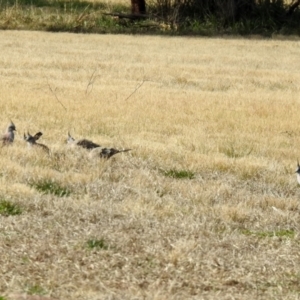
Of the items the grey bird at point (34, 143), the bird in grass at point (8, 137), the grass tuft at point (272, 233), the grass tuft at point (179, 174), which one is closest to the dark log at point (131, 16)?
the bird in grass at point (8, 137)

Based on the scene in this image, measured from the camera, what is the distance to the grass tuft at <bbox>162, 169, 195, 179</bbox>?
9.04 meters

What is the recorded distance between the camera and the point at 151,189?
8.25m

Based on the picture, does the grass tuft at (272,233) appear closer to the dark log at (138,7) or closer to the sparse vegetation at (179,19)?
the sparse vegetation at (179,19)

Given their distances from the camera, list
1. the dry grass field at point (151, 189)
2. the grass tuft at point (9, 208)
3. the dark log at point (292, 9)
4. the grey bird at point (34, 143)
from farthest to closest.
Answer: the dark log at point (292, 9) → the grey bird at point (34, 143) → the grass tuft at point (9, 208) → the dry grass field at point (151, 189)

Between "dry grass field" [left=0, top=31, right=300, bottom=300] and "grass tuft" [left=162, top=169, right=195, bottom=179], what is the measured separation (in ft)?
0.07

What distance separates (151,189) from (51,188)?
0.89 m

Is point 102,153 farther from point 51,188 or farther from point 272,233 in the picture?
point 272,233

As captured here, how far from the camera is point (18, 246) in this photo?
623 centimetres

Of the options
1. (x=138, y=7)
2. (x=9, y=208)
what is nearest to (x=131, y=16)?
(x=138, y=7)

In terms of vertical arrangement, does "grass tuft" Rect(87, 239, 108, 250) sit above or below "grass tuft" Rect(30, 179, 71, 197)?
above

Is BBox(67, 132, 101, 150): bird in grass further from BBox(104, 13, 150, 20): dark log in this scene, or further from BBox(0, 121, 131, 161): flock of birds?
BBox(104, 13, 150, 20): dark log

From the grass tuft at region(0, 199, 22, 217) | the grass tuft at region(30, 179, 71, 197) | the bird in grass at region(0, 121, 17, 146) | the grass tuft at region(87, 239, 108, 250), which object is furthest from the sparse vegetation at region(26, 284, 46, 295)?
the bird in grass at region(0, 121, 17, 146)

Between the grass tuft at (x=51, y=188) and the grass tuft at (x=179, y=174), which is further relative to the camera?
the grass tuft at (x=179, y=174)

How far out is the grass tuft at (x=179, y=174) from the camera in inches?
356
